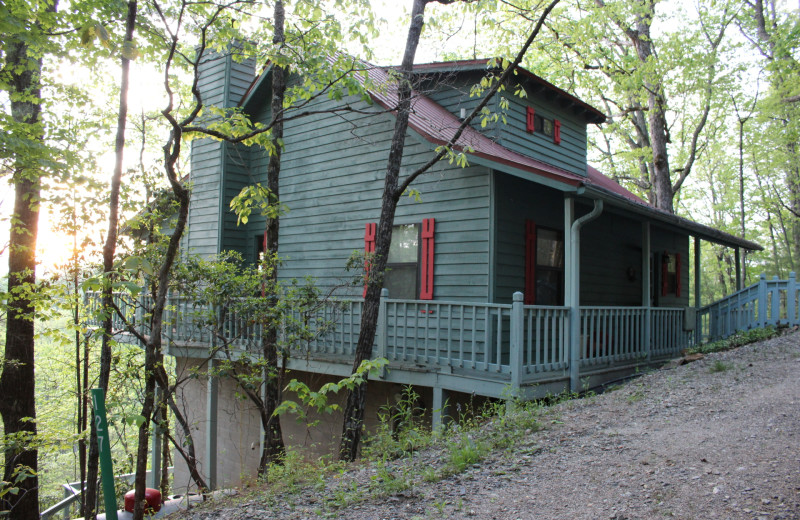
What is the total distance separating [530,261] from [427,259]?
173 centimetres

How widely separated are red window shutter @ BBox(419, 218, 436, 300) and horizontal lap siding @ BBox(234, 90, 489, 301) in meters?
0.10

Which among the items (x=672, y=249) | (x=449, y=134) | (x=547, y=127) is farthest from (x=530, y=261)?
(x=672, y=249)

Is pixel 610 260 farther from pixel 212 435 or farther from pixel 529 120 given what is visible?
pixel 212 435

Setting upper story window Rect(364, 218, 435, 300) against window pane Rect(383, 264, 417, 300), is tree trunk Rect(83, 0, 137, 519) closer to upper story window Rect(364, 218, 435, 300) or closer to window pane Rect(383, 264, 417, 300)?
upper story window Rect(364, 218, 435, 300)

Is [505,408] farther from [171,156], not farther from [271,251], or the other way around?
[171,156]

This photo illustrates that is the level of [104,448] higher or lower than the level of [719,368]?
lower

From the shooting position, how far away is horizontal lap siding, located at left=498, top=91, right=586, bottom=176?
11398 mm

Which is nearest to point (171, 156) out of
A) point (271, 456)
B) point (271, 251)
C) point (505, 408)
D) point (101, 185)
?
point (271, 251)

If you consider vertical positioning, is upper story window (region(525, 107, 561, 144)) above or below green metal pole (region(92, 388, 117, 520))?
above

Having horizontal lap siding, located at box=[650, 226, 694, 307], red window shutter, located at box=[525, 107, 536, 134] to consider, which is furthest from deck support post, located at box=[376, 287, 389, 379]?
horizontal lap siding, located at box=[650, 226, 694, 307]

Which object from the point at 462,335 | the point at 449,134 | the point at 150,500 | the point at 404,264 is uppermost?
the point at 449,134

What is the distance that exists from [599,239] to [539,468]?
795cm

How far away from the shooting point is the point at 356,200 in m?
10.9

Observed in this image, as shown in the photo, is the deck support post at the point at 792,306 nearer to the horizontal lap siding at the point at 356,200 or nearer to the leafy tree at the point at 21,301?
the horizontal lap siding at the point at 356,200
